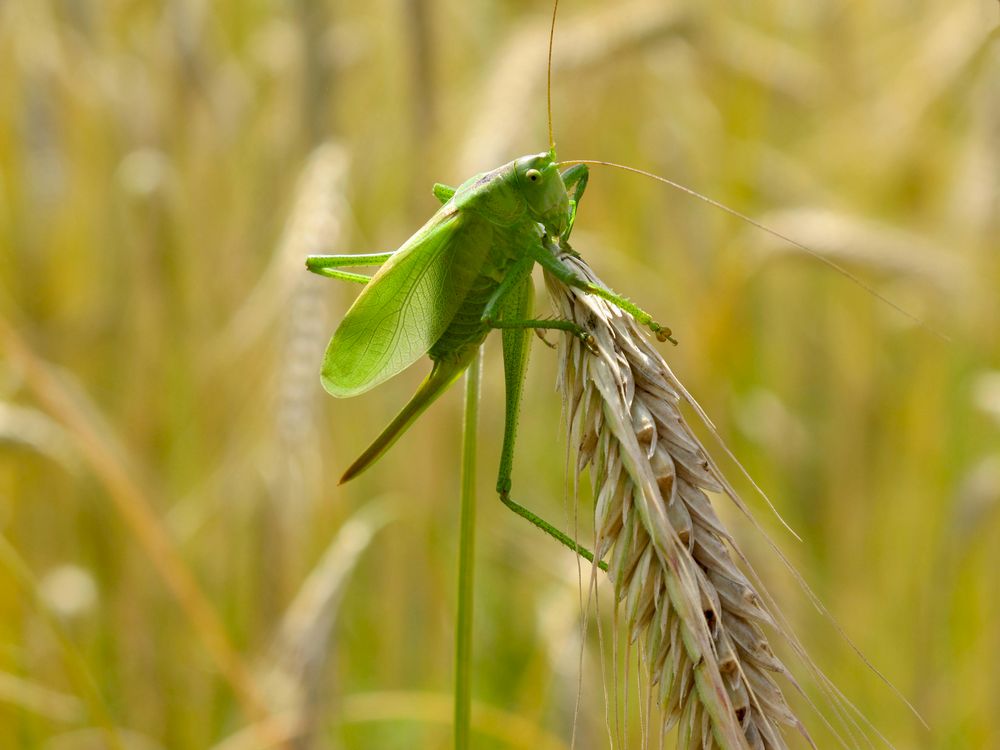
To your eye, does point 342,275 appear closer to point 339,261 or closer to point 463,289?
point 339,261

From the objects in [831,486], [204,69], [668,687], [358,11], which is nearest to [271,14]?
[358,11]

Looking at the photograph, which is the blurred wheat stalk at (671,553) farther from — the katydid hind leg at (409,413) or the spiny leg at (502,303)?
the katydid hind leg at (409,413)

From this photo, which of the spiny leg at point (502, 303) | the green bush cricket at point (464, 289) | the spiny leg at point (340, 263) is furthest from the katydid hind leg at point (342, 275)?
the spiny leg at point (502, 303)

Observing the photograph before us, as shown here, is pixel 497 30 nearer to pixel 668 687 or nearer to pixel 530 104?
pixel 530 104

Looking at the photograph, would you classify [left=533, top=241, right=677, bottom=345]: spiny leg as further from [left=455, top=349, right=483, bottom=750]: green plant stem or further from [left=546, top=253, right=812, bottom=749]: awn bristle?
[left=455, top=349, right=483, bottom=750]: green plant stem

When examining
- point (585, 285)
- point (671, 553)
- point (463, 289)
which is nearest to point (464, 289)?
point (463, 289)

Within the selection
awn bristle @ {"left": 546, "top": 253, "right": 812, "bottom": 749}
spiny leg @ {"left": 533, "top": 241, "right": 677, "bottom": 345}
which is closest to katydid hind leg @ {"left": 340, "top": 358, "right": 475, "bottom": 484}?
spiny leg @ {"left": 533, "top": 241, "right": 677, "bottom": 345}
